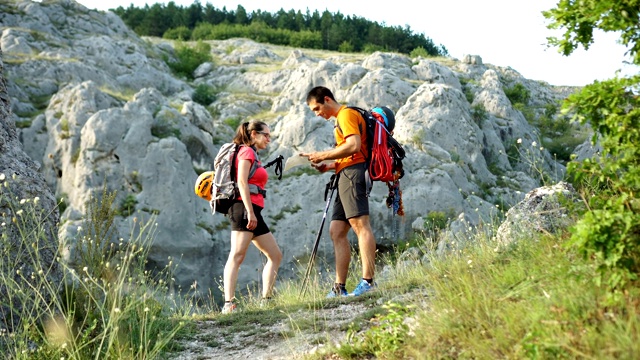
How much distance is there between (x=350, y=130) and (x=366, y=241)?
1175 mm

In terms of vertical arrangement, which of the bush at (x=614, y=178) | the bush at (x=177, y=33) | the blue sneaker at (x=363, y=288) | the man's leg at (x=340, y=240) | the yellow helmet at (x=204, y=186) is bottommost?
the blue sneaker at (x=363, y=288)

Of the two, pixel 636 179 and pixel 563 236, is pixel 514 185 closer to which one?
pixel 563 236

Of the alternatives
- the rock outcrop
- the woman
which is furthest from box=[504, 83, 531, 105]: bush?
the rock outcrop

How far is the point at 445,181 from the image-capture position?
2208 cm

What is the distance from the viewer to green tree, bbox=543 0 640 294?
3193mm

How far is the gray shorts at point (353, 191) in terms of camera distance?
6520mm

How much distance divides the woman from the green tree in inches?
156

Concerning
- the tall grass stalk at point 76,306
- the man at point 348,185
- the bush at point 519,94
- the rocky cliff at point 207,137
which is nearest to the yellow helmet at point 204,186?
the man at point 348,185

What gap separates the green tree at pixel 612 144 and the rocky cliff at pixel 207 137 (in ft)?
24.8

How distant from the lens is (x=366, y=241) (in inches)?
256

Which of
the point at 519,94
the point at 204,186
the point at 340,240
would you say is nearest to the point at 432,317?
the point at 340,240

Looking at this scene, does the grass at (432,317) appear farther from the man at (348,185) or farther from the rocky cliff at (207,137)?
the rocky cliff at (207,137)

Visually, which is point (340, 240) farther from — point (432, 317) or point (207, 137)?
point (207, 137)

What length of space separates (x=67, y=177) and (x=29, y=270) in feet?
51.5
